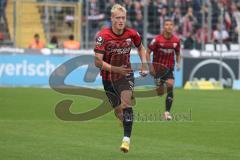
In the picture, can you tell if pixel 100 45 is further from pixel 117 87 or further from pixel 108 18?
pixel 108 18

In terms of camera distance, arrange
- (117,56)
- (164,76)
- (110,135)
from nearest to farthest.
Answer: (117,56) < (110,135) < (164,76)

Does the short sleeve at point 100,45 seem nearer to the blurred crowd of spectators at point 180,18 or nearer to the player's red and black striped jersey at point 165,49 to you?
the player's red and black striped jersey at point 165,49

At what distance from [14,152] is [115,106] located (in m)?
2.38

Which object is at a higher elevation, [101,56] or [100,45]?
[100,45]

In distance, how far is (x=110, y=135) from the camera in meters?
14.2

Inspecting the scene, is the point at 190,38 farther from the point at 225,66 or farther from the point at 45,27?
the point at 45,27

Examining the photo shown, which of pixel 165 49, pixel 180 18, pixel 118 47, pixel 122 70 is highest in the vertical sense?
pixel 118 47

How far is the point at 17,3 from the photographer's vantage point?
3159 centimetres

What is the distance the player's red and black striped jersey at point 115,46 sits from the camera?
12.5m

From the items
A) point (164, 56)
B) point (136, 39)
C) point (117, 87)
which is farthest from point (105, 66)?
point (164, 56)

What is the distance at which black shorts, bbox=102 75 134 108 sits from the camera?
500 inches

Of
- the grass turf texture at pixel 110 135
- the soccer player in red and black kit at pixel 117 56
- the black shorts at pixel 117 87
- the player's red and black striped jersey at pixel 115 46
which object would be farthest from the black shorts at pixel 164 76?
the player's red and black striped jersey at pixel 115 46

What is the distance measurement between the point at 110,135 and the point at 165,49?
5474 millimetres

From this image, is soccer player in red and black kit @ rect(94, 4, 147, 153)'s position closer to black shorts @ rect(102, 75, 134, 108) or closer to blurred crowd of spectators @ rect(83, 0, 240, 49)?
black shorts @ rect(102, 75, 134, 108)
